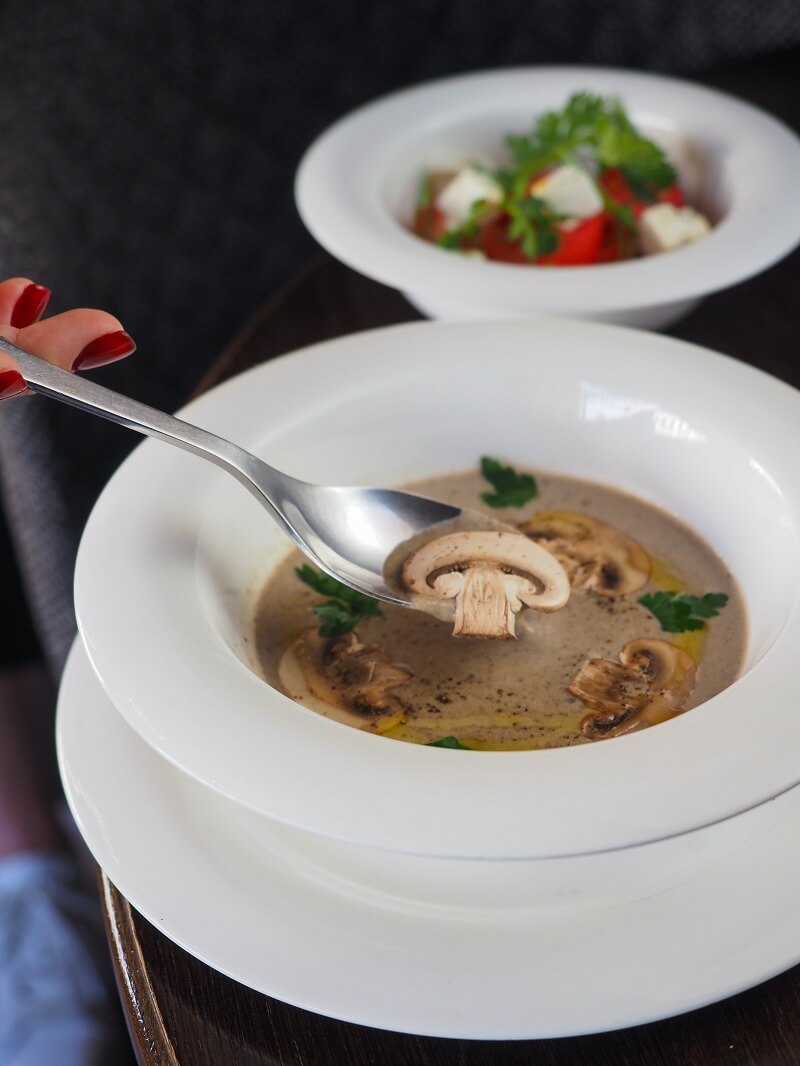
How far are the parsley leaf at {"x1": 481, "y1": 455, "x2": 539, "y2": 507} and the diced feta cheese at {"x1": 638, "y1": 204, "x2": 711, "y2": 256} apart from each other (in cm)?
45

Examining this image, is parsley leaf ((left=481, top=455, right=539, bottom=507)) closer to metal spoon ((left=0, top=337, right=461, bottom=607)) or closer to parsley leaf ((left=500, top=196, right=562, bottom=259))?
metal spoon ((left=0, top=337, right=461, bottom=607))

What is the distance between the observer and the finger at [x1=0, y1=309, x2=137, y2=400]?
2.84 ft

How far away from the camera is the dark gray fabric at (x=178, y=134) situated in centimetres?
170

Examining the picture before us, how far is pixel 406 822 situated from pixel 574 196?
100 cm

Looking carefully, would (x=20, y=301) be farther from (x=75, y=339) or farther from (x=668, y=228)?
(x=668, y=228)

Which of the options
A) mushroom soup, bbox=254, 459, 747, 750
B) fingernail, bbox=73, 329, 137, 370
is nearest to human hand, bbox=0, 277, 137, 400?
fingernail, bbox=73, 329, 137, 370

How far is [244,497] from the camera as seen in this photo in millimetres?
952

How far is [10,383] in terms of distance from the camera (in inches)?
31.3

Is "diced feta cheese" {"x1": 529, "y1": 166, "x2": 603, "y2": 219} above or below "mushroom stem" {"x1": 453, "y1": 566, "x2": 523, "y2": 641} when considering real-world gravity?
above

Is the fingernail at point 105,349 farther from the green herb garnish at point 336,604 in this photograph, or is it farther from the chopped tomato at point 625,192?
the chopped tomato at point 625,192

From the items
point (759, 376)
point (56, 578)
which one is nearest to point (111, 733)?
point (759, 376)

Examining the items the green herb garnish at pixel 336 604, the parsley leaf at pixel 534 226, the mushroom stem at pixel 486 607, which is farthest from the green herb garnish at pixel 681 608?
the parsley leaf at pixel 534 226

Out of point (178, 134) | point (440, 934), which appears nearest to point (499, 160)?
point (178, 134)

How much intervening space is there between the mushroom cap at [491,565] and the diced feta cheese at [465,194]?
644 mm
